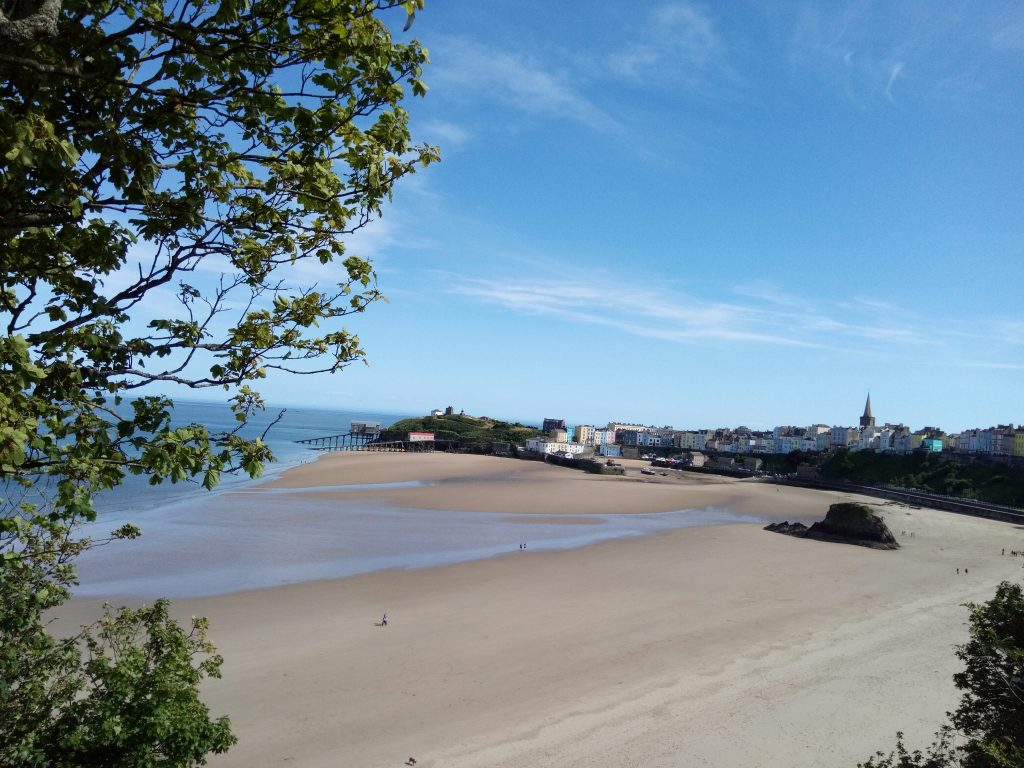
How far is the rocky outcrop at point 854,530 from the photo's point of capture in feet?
110

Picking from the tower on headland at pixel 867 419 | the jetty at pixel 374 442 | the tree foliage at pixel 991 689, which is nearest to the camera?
the tree foliage at pixel 991 689

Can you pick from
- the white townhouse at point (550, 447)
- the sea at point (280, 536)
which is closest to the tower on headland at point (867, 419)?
the white townhouse at point (550, 447)

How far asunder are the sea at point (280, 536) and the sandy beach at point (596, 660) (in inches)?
71.5

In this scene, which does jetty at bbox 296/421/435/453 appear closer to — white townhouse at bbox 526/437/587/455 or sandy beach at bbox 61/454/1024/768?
white townhouse at bbox 526/437/587/455

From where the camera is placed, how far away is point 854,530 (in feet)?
112

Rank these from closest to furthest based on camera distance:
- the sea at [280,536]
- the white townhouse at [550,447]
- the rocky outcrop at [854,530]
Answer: the sea at [280,536]
the rocky outcrop at [854,530]
the white townhouse at [550,447]

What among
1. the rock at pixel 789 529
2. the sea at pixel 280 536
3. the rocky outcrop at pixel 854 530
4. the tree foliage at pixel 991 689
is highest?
the tree foliage at pixel 991 689

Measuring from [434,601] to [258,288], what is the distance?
1646 cm

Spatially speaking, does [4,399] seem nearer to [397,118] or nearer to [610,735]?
[397,118]

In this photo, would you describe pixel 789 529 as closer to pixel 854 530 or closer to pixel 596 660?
pixel 854 530

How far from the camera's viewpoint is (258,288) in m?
4.63

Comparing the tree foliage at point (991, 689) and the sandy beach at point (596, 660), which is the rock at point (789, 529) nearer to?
the sandy beach at point (596, 660)

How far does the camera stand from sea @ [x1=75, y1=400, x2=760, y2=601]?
2133 cm

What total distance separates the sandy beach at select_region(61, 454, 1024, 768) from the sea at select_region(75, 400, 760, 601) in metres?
1.82
